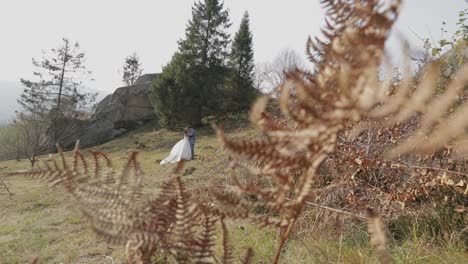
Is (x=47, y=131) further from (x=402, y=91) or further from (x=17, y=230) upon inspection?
(x=402, y=91)

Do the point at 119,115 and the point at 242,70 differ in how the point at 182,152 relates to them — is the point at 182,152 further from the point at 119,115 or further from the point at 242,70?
the point at 119,115

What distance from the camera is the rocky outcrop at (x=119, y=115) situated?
24375mm

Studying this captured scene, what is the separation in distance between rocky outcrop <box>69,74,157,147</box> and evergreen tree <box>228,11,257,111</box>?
7.84 meters

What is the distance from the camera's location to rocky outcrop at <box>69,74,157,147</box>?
24375mm

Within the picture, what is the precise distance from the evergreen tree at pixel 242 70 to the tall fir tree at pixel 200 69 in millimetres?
594

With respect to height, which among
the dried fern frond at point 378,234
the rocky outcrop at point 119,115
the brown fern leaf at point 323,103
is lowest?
the dried fern frond at point 378,234

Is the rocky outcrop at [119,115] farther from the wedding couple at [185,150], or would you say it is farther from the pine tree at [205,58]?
the wedding couple at [185,150]

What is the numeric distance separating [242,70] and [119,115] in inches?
396

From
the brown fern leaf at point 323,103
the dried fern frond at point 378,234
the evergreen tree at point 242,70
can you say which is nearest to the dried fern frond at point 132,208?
the brown fern leaf at point 323,103

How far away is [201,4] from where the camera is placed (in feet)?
73.0

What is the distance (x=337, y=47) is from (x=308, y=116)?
96mm

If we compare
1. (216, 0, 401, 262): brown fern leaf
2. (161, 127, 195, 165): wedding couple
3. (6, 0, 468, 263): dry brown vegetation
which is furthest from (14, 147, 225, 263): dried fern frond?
(161, 127, 195, 165): wedding couple

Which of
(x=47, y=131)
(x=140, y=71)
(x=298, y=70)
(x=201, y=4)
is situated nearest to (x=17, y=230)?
(x=298, y=70)

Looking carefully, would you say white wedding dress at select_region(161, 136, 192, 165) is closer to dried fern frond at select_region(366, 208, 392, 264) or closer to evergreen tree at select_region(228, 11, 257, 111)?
evergreen tree at select_region(228, 11, 257, 111)
